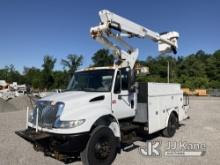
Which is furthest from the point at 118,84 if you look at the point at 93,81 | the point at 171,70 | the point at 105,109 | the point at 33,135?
the point at 171,70

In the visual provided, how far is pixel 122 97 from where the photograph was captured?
676cm

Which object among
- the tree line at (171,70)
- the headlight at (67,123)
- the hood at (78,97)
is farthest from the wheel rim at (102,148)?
the tree line at (171,70)

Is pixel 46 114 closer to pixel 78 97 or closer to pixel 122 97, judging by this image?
pixel 78 97

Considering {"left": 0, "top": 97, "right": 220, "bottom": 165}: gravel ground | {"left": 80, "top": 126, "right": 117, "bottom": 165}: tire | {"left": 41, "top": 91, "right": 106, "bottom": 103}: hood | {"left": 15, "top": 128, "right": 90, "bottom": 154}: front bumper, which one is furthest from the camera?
{"left": 0, "top": 97, "right": 220, "bottom": 165}: gravel ground

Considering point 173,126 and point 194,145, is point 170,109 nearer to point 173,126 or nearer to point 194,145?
point 173,126

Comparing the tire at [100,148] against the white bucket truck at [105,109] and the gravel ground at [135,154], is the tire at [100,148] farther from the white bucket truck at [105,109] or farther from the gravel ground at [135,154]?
the gravel ground at [135,154]

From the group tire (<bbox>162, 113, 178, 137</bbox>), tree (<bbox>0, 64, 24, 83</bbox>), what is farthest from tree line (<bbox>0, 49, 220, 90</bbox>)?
tire (<bbox>162, 113, 178, 137</bbox>)

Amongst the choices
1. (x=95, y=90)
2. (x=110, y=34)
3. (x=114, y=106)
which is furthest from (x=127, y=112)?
(x=110, y=34)

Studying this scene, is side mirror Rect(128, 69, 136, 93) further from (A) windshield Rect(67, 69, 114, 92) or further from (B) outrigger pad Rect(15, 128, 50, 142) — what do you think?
(B) outrigger pad Rect(15, 128, 50, 142)

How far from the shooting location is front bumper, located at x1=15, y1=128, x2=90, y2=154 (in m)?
5.06

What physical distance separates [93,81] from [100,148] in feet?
6.63

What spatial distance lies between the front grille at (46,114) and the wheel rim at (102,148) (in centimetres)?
124

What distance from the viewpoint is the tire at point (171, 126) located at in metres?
8.79

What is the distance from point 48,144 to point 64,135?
75cm
